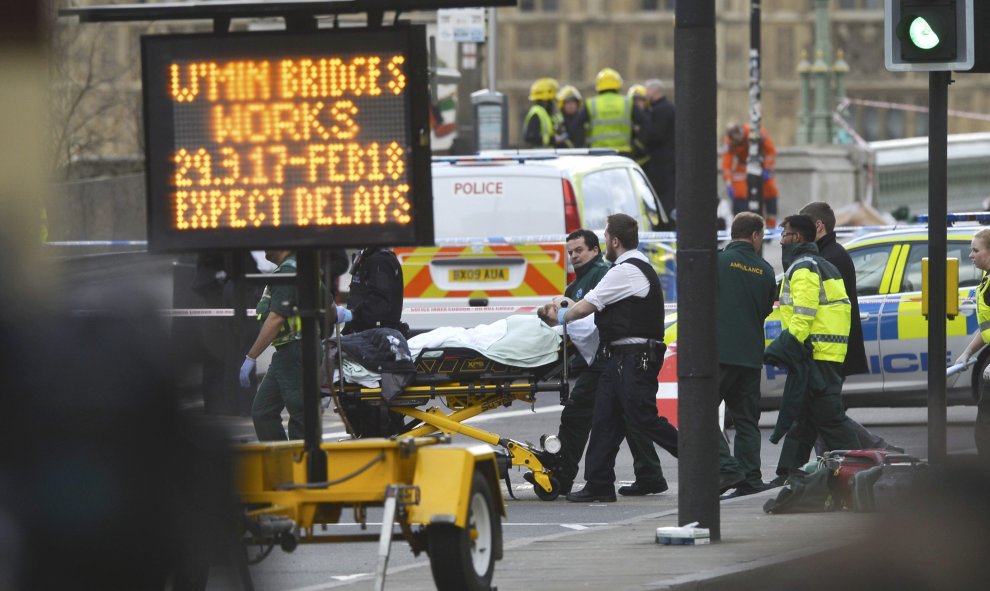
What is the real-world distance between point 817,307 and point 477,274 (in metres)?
5.97

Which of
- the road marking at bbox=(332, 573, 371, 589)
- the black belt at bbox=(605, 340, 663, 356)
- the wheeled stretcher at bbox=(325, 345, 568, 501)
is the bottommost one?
the road marking at bbox=(332, 573, 371, 589)

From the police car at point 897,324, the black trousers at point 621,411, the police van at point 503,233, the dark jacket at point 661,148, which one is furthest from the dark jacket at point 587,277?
the dark jacket at point 661,148

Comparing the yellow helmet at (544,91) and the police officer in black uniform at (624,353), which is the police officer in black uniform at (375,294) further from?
the yellow helmet at (544,91)

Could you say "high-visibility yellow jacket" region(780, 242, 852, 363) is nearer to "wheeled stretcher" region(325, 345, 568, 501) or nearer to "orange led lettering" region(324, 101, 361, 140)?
"wheeled stretcher" region(325, 345, 568, 501)

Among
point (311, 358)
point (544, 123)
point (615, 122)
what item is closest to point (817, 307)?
point (311, 358)

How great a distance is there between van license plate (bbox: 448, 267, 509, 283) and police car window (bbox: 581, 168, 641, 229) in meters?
0.93

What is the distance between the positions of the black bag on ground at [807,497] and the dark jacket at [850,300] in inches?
86.3

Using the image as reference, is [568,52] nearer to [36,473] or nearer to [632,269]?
[632,269]

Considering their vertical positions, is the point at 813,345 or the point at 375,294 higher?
the point at 375,294

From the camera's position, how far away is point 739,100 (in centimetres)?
10231

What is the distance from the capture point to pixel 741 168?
34.4m

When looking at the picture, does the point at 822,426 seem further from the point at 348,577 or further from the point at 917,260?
the point at 348,577

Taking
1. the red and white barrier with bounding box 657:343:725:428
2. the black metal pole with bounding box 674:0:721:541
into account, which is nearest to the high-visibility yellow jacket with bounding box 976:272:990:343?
the red and white barrier with bounding box 657:343:725:428

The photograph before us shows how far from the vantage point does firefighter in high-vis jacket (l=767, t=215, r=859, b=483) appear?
13359mm
